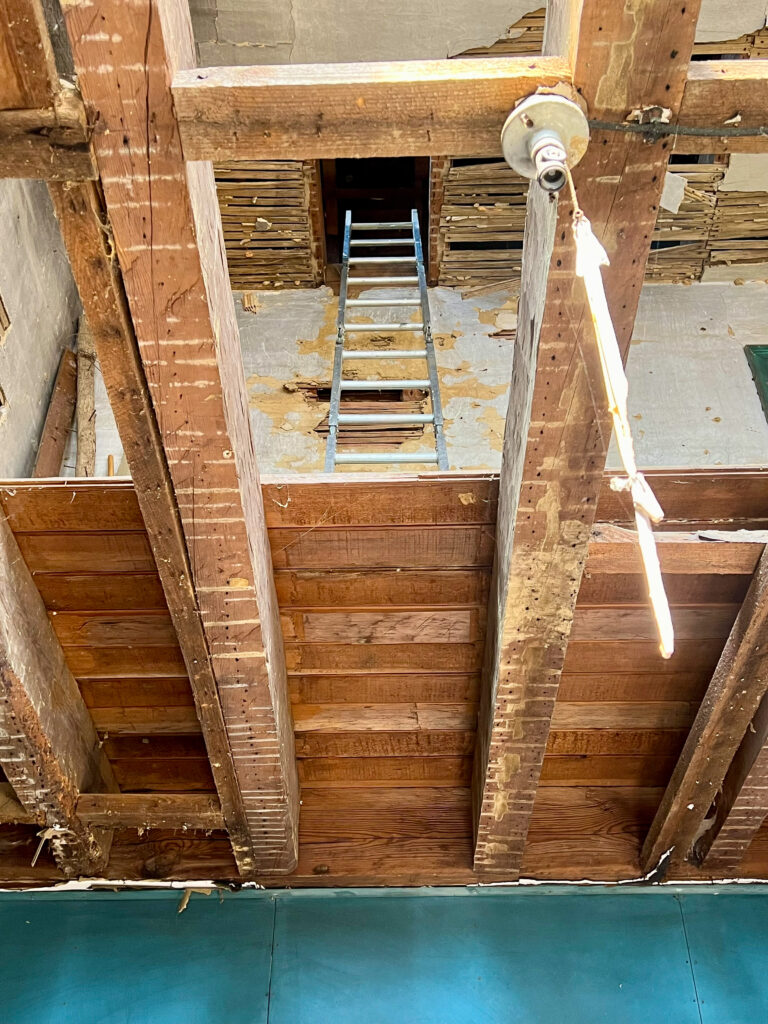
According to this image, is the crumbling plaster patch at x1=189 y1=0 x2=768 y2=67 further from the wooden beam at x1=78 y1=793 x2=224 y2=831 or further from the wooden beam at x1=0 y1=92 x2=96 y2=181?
the wooden beam at x1=78 y1=793 x2=224 y2=831

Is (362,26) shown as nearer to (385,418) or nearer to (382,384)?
(382,384)

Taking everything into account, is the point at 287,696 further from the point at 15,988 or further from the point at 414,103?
the point at 414,103

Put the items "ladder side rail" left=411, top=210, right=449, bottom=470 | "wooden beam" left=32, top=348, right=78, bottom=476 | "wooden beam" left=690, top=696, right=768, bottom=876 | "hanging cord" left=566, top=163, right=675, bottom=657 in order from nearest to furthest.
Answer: "hanging cord" left=566, top=163, right=675, bottom=657 < "wooden beam" left=690, top=696, right=768, bottom=876 < "ladder side rail" left=411, top=210, right=449, bottom=470 < "wooden beam" left=32, top=348, right=78, bottom=476

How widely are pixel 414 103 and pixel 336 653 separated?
74.2 inches

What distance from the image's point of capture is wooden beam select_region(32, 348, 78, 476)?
11.3ft

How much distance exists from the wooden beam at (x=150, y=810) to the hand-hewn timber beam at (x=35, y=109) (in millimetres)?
2167

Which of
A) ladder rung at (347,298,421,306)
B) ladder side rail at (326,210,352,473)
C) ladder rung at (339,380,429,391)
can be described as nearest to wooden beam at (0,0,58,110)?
ladder side rail at (326,210,352,473)

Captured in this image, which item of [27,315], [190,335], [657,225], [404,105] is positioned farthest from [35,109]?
[657,225]

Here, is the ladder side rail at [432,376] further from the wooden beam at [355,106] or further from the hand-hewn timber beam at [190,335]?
the wooden beam at [355,106]

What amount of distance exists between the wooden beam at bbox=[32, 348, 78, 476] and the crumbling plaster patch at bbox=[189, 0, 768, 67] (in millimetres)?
1674

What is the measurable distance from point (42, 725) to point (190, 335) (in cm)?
152

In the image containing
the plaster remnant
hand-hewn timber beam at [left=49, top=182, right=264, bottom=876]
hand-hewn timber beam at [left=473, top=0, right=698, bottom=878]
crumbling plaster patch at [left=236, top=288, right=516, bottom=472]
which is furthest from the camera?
crumbling plaster patch at [left=236, top=288, right=516, bottom=472]

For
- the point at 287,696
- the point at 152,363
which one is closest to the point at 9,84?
the point at 152,363

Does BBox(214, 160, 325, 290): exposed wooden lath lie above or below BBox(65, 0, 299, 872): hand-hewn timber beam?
above
